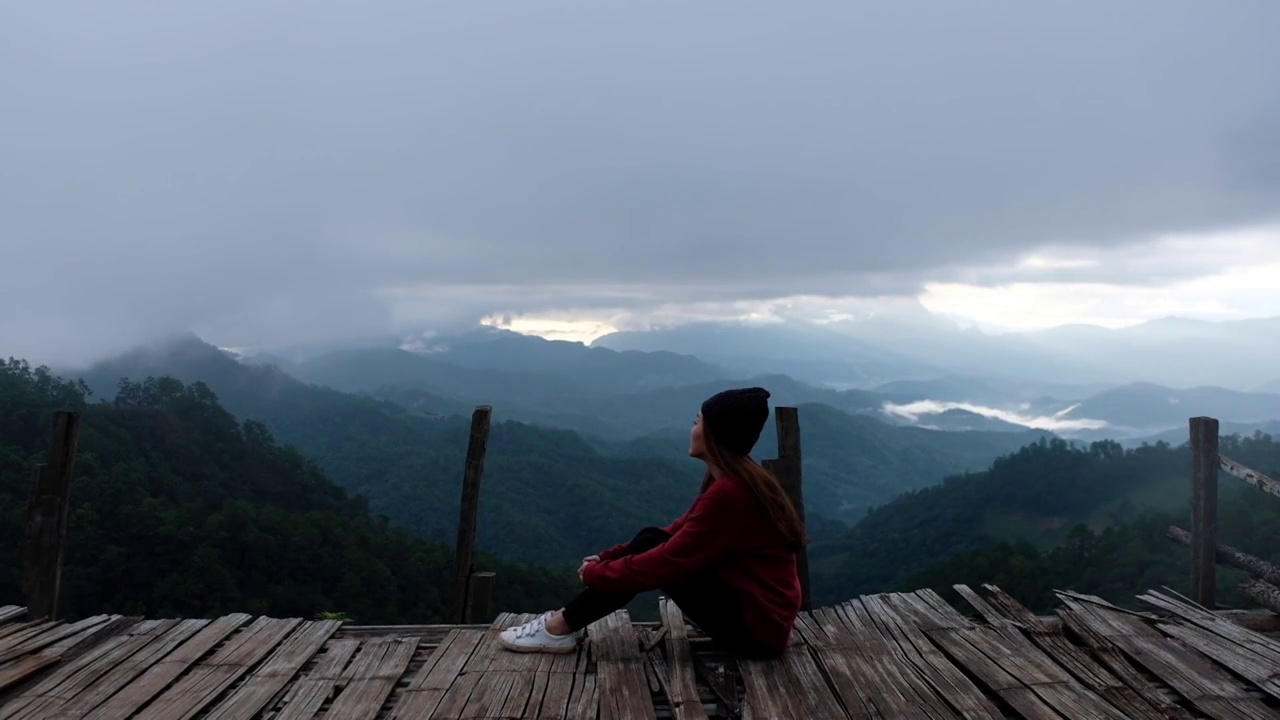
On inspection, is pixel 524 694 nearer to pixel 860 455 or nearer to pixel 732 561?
pixel 732 561

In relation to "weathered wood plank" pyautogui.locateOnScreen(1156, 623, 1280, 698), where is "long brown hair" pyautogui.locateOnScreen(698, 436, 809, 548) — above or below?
above

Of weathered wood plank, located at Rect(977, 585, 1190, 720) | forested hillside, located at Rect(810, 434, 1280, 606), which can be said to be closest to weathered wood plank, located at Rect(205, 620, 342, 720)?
weathered wood plank, located at Rect(977, 585, 1190, 720)

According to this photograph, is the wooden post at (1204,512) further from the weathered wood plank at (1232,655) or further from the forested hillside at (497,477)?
the forested hillside at (497,477)

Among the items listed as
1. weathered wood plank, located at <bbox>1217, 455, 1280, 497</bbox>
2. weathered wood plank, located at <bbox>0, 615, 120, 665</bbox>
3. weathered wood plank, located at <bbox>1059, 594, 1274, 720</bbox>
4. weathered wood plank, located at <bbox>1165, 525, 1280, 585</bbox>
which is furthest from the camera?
weathered wood plank, located at <bbox>1217, 455, 1280, 497</bbox>

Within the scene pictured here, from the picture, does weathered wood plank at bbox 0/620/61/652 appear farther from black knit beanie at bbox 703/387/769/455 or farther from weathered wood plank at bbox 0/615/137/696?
black knit beanie at bbox 703/387/769/455

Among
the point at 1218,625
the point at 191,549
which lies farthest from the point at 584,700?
the point at 191,549

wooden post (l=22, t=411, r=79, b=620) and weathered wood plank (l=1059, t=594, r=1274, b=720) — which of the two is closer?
weathered wood plank (l=1059, t=594, r=1274, b=720)

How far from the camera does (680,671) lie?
4.39 metres

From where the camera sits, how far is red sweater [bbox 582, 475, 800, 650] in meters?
4.32

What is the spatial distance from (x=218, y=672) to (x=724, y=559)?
2.62 meters

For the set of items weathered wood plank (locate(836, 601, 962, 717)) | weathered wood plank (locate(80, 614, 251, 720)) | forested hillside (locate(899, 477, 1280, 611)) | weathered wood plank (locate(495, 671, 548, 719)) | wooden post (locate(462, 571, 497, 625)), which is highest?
weathered wood plank (locate(80, 614, 251, 720))

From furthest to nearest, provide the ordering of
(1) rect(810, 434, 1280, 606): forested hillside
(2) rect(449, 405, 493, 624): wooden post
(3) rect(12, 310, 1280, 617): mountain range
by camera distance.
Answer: (3) rect(12, 310, 1280, 617): mountain range < (1) rect(810, 434, 1280, 606): forested hillside < (2) rect(449, 405, 493, 624): wooden post

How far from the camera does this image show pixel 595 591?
4.54 metres

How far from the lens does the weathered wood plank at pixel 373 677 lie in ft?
13.2
